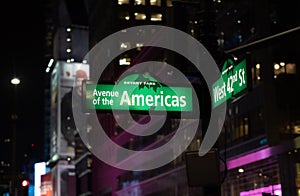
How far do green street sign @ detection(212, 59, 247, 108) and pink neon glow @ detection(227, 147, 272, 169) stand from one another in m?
28.3

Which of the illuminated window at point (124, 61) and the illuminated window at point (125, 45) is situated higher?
the illuminated window at point (125, 45)

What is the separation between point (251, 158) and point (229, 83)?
31.7 m

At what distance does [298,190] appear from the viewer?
1387 inches

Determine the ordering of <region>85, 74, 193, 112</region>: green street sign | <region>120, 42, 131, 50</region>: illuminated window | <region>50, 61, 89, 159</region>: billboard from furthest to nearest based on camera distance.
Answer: <region>50, 61, 89, 159</region>: billboard < <region>120, 42, 131, 50</region>: illuminated window < <region>85, 74, 193, 112</region>: green street sign

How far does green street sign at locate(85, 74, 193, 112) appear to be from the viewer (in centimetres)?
976

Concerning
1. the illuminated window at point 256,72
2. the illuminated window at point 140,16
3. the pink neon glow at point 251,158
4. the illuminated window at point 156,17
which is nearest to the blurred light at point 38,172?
the illuminated window at point 140,16

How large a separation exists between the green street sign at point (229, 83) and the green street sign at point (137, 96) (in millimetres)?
948

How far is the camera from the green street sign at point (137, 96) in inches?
384

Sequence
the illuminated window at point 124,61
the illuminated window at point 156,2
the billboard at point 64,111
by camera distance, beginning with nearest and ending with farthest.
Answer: the illuminated window at point 124,61 → the illuminated window at point 156,2 → the billboard at point 64,111

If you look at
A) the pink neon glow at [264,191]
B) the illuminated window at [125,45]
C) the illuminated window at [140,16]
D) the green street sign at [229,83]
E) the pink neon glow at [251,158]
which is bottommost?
the green street sign at [229,83]

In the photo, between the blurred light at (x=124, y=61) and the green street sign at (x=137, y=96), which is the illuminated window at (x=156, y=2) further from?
the green street sign at (x=137, y=96)

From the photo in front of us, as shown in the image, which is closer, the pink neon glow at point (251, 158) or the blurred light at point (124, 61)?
the pink neon glow at point (251, 158)

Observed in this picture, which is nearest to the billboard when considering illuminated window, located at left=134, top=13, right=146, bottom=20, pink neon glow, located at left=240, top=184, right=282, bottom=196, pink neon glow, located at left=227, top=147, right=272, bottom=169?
illuminated window, located at left=134, top=13, right=146, bottom=20

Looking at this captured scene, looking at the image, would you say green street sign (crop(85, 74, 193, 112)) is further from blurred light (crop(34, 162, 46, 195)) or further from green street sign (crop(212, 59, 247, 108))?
blurred light (crop(34, 162, 46, 195))
